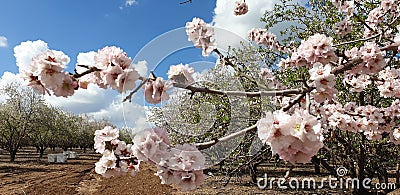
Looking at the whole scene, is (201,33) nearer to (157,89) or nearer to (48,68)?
(157,89)

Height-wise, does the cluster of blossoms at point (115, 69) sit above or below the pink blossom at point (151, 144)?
above

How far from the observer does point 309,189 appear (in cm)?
1313

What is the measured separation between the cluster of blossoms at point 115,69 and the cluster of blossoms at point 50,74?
153 millimetres

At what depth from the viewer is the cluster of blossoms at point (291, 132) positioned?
4.26 feet

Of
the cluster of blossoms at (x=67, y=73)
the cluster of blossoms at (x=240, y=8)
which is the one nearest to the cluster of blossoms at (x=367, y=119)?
the cluster of blossoms at (x=240, y=8)

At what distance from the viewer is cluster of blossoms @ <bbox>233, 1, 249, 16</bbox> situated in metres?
4.38

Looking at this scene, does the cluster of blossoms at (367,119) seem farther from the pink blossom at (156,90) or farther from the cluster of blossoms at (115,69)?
the cluster of blossoms at (115,69)

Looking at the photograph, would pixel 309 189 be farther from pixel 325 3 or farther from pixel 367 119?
pixel 367 119

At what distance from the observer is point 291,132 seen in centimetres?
130

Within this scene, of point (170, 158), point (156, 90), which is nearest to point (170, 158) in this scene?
point (170, 158)

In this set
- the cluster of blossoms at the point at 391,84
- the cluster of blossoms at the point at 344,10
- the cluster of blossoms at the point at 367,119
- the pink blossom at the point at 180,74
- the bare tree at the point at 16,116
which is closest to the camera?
the pink blossom at the point at 180,74

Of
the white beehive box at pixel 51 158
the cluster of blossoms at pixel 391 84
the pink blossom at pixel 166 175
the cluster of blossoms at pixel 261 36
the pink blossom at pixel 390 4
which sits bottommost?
the white beehive box at pixel 51 158

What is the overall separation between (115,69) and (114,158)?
57 cm

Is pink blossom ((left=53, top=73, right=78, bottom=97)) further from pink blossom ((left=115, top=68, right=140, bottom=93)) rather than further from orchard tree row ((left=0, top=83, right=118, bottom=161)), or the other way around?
orchard tree row ((left=0, top=83, right=118, bottom=161))
